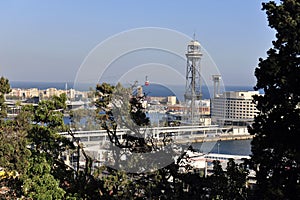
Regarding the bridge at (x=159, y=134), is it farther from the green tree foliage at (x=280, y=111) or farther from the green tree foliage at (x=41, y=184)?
the green tree foliage at (x=280, y=111)

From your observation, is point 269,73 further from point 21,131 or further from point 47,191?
point 21,131

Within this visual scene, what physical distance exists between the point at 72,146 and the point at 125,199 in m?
1.52

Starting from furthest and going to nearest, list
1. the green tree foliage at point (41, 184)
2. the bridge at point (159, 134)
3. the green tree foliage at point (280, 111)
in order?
the bridge at point (159, 134)
the green tree foliage at point (41, 184)
the green tree foliage at point (280, 111)

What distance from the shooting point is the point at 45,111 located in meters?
6.46

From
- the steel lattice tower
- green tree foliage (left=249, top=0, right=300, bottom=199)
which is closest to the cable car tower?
the steel lattice tower

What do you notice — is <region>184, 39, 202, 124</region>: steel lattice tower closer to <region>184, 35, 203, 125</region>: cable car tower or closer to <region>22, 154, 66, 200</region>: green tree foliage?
<region>184, 35, 203, 125</region>: cable car tower

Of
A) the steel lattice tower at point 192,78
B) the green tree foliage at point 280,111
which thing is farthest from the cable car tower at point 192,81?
the green tree foliage at point 280,111

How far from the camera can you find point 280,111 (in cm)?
379

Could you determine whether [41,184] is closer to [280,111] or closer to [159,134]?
[159,134]

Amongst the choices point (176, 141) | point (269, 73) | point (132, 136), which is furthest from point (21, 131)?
point (269, 73)

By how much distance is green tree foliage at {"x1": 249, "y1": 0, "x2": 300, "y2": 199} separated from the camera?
12.0 feet

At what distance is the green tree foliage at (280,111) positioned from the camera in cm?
365

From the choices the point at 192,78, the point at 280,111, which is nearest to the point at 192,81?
the point at 192,78

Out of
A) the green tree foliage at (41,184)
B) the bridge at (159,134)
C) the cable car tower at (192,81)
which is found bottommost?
the green tree foliage at (41,184)
